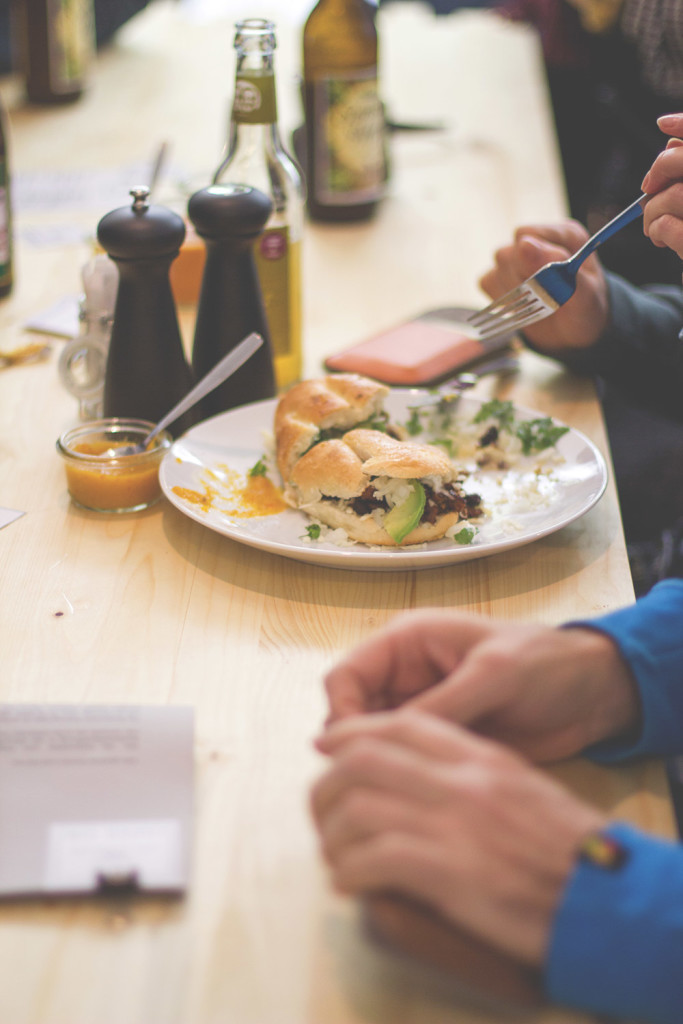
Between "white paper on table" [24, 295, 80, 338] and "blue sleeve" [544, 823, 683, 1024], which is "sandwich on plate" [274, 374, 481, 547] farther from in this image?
"white paper on table" [24, 295, 80, 338]

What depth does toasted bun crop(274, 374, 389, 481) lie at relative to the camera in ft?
3.49

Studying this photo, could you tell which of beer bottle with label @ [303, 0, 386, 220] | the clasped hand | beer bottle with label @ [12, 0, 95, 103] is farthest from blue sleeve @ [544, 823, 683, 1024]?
beer bottle with label @ [12, 0, 95, 103]

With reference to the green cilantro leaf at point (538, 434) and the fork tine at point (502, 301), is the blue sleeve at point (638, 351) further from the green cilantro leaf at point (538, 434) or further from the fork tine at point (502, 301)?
the green cilantro leaf at point (538, 434)

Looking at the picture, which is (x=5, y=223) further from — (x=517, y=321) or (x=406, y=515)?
(x=406, y=515)

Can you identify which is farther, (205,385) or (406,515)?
(205,385)

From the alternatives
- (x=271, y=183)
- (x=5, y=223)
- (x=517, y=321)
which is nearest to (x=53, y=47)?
(x=5, y=223)

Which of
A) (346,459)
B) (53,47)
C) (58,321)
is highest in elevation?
(53,47)

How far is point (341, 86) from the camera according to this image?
5.82 feet

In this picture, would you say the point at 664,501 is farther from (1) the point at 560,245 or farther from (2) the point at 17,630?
(2) the point at 17,630

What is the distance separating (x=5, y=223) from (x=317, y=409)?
2.49 ft

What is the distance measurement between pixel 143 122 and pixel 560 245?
160 centimetres

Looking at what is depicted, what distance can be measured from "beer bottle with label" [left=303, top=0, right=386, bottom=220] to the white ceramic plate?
808 mm

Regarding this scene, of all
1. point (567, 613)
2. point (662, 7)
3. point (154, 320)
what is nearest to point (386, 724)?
→ point (567, 613)

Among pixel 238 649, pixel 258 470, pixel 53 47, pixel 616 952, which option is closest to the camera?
pixel 616 952
